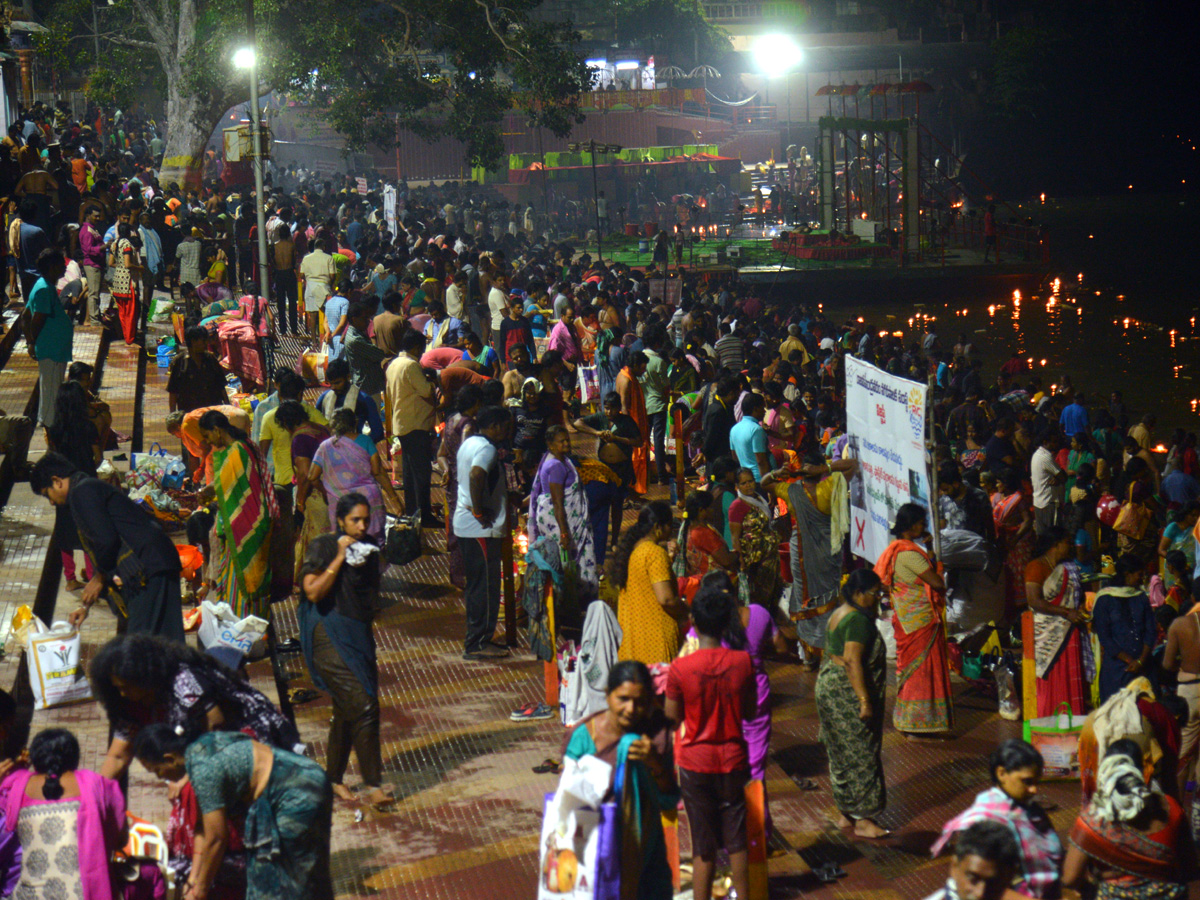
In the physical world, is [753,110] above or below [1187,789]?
above

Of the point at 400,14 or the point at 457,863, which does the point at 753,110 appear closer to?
the point at 400,14

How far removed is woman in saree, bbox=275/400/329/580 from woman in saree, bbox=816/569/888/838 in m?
3.63

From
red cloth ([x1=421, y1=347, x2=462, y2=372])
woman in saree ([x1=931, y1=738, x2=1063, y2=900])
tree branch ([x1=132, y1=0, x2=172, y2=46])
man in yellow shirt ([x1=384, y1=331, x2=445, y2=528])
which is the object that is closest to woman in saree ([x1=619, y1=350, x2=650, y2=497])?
red cloth ([x1=421, y1=347, x2=462, y2=372])

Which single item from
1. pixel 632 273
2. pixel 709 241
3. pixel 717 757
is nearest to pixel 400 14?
pixel 632 273

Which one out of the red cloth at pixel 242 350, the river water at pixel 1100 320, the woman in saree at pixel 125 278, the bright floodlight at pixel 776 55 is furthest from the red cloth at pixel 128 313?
the bright floodlight at pixel 776 55

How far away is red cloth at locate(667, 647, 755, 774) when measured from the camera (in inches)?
217

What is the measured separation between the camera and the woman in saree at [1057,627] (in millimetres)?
8031

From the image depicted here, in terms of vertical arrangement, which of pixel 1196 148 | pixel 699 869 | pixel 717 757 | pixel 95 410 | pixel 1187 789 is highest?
pixel 1196 148

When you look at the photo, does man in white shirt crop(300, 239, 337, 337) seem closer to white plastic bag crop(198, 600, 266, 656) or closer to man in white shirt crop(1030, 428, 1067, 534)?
man in white shirt crop(1030, 428, 1067, 534)

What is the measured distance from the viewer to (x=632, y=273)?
2658cm

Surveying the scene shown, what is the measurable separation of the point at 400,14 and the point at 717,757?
27385 mm

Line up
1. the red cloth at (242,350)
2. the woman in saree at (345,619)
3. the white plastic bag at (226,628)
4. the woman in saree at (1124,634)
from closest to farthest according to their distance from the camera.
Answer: the woman in saree at (345,619) < the woman in saree at (1124,634) < the white plastic bag at (226,628) < the red cloth at (242,350)

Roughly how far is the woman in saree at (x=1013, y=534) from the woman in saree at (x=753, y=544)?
1.68m

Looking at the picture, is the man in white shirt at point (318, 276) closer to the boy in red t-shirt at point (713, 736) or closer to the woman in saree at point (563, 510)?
the woman in saree at point (563, 510)
